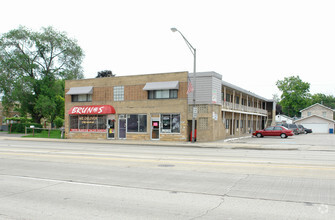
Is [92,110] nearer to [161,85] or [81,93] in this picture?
[81,93]

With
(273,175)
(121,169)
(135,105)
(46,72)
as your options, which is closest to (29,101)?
(46,72)

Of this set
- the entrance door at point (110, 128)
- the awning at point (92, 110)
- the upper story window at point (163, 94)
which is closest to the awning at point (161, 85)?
the upper story window at point (163, 94)

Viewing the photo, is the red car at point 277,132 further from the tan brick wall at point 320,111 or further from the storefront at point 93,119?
the tan brick wall at point 320,111

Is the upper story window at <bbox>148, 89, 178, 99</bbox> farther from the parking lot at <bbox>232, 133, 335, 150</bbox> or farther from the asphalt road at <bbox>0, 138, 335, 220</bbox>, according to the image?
the asphalt road at <bbox>0, 138, 335, 220</bbox>

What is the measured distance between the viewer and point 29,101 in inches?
1773

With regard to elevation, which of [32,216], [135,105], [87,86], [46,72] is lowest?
[32,216]

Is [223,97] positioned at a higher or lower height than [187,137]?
higher

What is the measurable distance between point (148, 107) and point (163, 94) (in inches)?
79.3

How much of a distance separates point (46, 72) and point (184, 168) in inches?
1635

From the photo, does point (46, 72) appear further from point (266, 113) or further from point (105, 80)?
point (266, 113)

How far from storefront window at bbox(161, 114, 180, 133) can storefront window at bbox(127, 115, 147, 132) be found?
82.2 inches

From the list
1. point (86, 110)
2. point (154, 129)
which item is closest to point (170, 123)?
point (154, 129)

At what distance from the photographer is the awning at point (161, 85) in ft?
88.6

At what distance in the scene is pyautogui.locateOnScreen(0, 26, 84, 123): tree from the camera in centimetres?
4334
